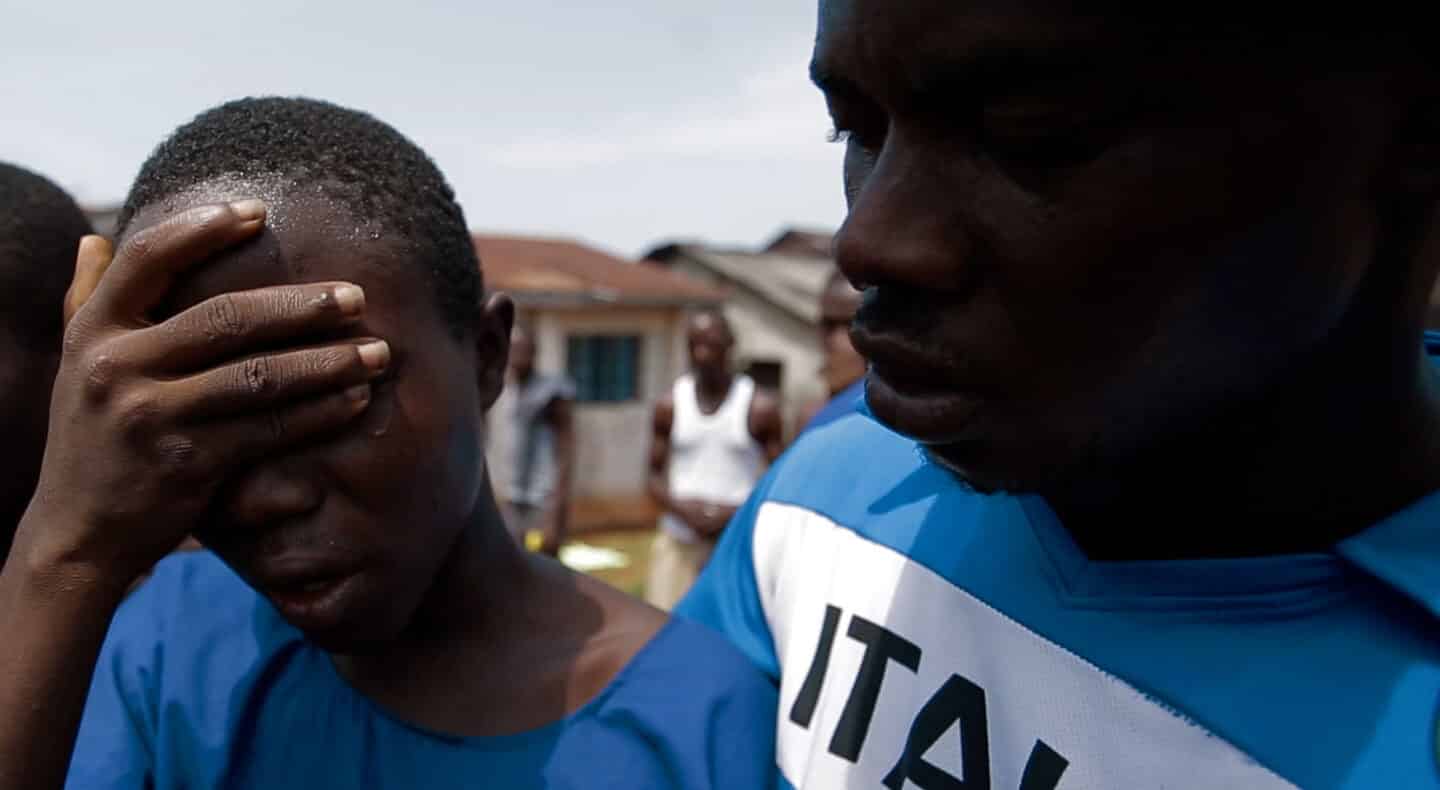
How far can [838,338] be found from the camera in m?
5.23

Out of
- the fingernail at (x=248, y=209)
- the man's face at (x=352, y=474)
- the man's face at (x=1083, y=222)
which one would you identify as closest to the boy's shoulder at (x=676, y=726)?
the man's face at (x=352, y=474)

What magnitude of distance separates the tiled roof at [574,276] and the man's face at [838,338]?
21.0 feet

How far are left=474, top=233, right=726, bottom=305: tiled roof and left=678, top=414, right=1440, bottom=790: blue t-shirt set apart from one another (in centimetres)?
1001

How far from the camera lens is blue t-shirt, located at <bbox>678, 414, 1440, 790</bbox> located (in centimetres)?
104

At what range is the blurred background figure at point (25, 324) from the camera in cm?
170

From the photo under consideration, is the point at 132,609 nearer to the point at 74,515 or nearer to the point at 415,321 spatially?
the point at 74,515

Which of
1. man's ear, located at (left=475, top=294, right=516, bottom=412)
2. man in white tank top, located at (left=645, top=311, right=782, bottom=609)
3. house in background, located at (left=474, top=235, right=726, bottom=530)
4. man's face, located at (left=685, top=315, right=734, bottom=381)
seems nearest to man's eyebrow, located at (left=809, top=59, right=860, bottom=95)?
man's ear, located at (left=475, top=294, right=516, bottom=412)

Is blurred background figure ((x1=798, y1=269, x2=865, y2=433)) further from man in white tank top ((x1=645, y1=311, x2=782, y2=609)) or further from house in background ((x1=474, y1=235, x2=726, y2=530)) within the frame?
house in background ((x1=474, y1=235, x2=726, y2=530))

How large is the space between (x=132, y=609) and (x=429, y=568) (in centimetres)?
57

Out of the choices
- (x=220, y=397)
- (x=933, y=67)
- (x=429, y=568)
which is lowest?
(x=429, y=568)

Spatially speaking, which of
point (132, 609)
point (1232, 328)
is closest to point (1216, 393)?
point (1232, 328)

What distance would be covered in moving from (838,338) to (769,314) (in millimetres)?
9907

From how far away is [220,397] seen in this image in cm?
120

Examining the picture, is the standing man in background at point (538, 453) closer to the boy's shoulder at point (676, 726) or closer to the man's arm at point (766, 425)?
the man's arm at point (766, 425)
